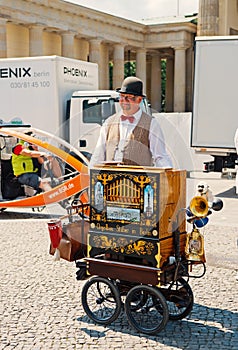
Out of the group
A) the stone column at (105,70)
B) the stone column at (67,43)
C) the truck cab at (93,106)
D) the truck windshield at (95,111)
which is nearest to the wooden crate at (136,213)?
the truck cab at (93,106)

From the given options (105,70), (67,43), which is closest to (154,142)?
(67,43)

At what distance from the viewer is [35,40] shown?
3719 centimetres

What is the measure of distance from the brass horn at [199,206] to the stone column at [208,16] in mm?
33102

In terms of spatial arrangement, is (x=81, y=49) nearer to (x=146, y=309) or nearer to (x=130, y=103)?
(x=130, y=103)

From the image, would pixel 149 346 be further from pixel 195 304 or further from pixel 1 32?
pixel 1 32

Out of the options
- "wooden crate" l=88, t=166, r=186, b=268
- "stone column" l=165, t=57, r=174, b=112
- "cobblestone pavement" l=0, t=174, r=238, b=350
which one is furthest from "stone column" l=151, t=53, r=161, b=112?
"wooden crate" l=88, t=166, r=186, b=268

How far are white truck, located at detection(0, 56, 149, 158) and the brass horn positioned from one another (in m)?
10.5

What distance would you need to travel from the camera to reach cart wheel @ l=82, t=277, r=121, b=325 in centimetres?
514

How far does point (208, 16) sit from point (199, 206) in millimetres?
34045

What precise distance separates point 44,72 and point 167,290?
12392 millimetres

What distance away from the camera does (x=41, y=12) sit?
36531mm

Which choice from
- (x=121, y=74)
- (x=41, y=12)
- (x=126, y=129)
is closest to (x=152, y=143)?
(x=126, y=129)

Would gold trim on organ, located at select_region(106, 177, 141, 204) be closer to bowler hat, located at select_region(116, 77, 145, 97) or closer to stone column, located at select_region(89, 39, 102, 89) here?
bowler hat, located at select_region(116, 77, 145, 97)

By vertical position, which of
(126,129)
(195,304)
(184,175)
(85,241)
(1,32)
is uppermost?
(1,32)
